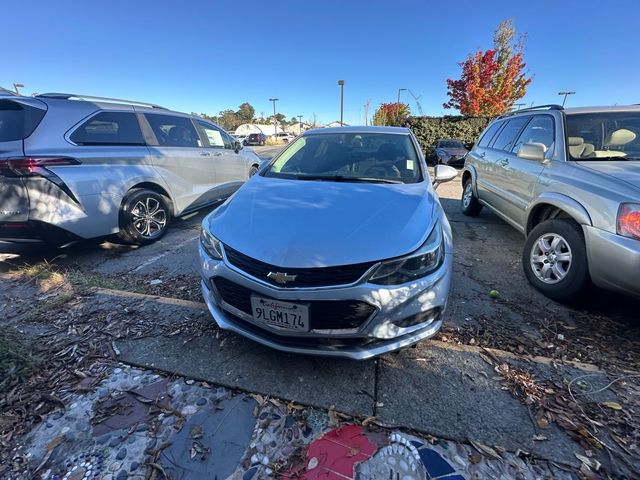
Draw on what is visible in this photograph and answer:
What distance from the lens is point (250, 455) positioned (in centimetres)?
157

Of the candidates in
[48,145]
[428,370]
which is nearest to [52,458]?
[428,370]

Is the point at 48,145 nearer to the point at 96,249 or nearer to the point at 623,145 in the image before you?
the point at 96,249

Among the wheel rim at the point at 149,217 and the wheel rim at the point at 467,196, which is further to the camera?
the wheel rim at the point at 467,196

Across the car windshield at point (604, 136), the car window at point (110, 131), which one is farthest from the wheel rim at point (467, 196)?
the car window at point (110, 131)

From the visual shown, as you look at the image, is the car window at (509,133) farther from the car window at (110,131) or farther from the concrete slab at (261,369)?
the car window at (110,131)

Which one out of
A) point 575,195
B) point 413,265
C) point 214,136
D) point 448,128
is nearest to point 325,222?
point 413,265

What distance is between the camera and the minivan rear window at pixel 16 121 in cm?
321

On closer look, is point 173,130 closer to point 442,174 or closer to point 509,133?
point 442,174

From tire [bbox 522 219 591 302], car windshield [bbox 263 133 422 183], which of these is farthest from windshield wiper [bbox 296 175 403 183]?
tire [bbox 522 219 591 302]

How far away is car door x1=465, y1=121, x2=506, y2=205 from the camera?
187 inches

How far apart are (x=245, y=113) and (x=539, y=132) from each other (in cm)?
7863

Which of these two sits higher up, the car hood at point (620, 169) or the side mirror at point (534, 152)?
the side mirror at point (534, 152)

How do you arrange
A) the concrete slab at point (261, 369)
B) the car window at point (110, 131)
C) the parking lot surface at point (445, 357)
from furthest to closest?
the car window at point (110, 131), the concrete slab at point (261, 369), the parking lot surface at point (445, 357)

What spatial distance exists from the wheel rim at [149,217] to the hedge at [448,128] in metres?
16.4
